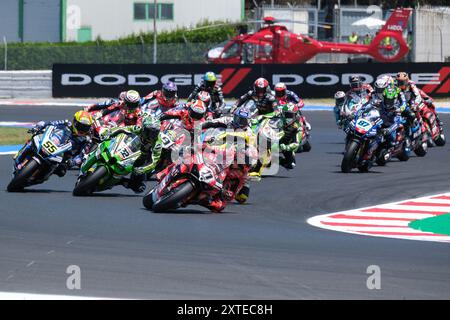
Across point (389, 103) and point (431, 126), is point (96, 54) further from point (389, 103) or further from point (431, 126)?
point (389, 103)

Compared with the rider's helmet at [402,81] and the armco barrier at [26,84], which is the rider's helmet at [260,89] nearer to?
the rider's helmet at [402,81]

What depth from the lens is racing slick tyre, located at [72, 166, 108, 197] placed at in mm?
14984

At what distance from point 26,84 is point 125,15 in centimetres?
2187

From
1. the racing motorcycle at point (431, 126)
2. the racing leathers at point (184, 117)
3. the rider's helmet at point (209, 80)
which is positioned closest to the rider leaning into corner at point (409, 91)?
the racing motorcycle at point (431, 126)

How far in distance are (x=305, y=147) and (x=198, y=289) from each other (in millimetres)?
14372

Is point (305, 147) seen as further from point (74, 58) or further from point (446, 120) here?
point (74, 58)

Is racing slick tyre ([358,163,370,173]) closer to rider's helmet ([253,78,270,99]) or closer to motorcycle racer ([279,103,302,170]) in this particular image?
motorcycle racer ([279,103,302,170])

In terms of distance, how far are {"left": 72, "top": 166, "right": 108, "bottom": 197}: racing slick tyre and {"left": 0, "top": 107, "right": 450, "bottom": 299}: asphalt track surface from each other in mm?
164

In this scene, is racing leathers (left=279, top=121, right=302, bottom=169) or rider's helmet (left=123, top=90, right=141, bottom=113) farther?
racing leathers (left=279, top=121, right=302, bottom=169)

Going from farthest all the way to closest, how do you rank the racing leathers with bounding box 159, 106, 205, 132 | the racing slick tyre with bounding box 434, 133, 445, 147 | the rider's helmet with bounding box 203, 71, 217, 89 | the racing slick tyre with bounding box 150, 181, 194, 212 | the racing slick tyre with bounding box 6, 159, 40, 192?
1. the racing slick tyre with bounding box 434, 133, 445, 147
2. the rider's helmet with bounding box 203, 71, 217, 89
3. the racing slick tyre with bounding box 6, 159, 40, 192
4. the racing leathers with bounding box 159, 106, 205, 132
5. the racing slick tyre with bounding box 150, 181, 194, 212

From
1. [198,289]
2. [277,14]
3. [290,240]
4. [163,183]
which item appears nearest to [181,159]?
[163,183]

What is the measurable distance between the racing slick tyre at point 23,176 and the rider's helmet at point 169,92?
4659mm

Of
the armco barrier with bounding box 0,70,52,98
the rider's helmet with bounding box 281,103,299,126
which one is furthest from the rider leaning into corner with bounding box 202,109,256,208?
the armco barrier with bounding box 0,70,52,98

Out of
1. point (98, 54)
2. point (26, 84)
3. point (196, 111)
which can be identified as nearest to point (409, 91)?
point (196, 111)
